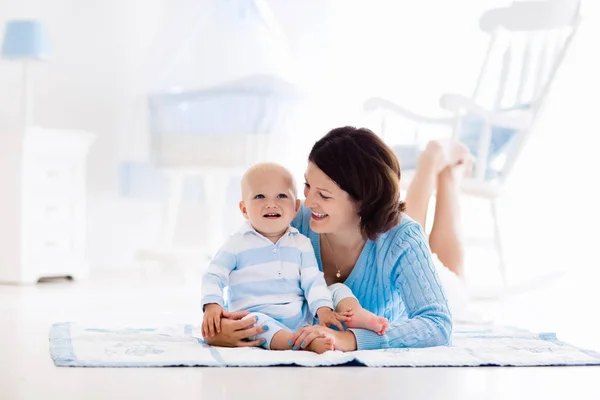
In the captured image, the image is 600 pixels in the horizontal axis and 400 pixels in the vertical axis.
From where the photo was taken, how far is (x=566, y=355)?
6.24 feet

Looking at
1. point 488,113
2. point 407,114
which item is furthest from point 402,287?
point 407,114

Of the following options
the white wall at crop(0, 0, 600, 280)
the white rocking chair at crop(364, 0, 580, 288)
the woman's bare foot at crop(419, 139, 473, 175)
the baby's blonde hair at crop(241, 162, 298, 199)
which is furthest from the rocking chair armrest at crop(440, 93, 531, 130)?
the baby's blonde hair at crop(241, 162, 298, 199)

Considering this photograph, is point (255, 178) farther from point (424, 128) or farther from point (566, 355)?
point (424, 128)

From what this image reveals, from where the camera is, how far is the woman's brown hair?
1873 mm

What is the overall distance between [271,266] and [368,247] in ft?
0.74

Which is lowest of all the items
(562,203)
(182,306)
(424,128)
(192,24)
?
(182,306)

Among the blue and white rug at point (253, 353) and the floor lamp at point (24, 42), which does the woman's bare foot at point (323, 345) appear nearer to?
the blue and white rug at point (253, 353)

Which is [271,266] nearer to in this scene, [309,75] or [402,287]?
[402,287]

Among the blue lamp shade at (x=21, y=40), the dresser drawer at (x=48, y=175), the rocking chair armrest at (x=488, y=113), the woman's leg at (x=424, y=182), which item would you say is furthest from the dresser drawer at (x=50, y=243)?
the woman's leg at (x=424, y=182)

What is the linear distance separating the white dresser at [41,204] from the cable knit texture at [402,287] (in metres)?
2.14

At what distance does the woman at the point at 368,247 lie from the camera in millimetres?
1837

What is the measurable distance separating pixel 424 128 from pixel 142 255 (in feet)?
5.19

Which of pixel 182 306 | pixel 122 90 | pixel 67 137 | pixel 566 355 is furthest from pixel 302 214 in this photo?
pixel 122 90

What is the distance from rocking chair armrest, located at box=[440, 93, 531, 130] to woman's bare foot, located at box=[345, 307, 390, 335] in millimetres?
1647
